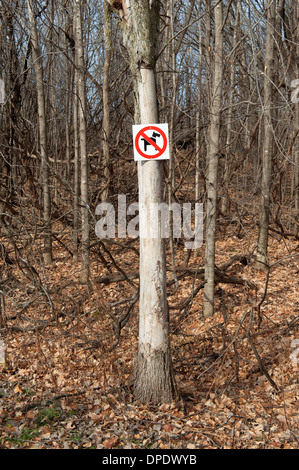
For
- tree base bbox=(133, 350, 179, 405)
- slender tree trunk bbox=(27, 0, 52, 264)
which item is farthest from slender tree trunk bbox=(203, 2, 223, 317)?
slender tree trunk bbox=(27, 0, 52, 264)

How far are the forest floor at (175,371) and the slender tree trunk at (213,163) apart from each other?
0.36m

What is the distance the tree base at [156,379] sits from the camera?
14.2 feet

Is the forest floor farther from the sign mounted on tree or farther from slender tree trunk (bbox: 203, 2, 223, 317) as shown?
the sign mounted on tree

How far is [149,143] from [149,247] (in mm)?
998

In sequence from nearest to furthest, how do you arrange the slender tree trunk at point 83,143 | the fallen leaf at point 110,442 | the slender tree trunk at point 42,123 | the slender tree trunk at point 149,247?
the fallen leaf at point 110,442
the slender tree trunk at point 149,247
the slender tree trunk at point 83,143
the slender tree trunk at point 42,123

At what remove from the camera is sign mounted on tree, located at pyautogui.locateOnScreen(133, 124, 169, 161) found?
4000 millimetres

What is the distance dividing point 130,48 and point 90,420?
12.0ft

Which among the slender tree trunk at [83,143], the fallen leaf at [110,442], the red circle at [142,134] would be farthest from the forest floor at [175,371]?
the red circle at [142,134]

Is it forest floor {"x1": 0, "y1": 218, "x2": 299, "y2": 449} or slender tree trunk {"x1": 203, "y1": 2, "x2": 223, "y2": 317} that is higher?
slender tree trunk {"x1": 203, "y1": 2, "x2": 223, "y2": 317}

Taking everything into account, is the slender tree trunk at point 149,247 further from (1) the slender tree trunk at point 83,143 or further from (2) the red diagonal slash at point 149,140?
(1) the slender tree trunk at point 83,143

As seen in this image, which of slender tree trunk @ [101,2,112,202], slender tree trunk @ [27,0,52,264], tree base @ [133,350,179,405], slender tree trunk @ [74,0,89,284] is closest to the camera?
tree base @ [133,350,179,405]

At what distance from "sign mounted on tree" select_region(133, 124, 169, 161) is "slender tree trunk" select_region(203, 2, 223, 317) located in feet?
7.04

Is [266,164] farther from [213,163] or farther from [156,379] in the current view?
[156,379]
